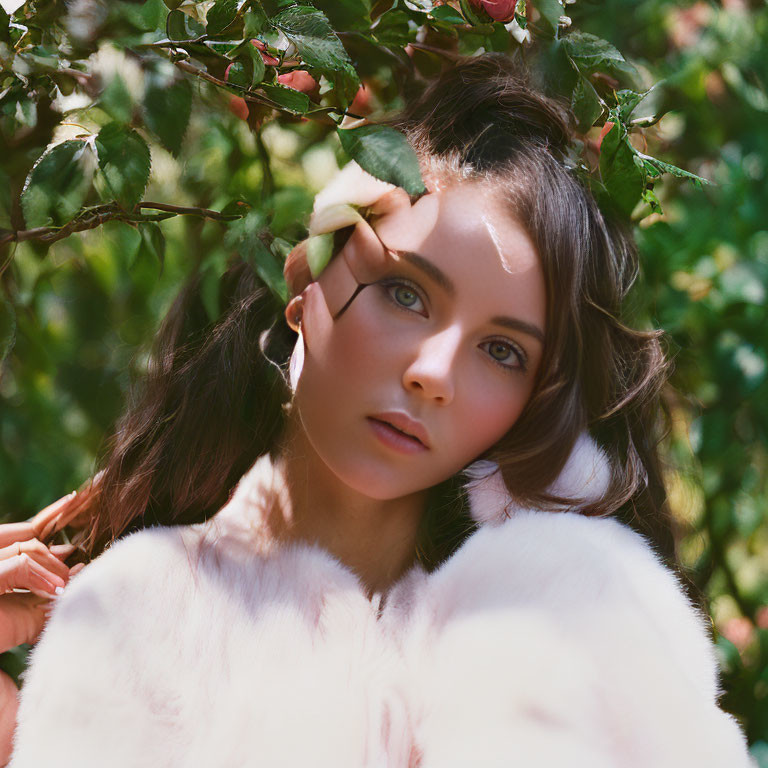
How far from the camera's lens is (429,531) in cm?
98

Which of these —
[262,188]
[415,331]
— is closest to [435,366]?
[415,331]

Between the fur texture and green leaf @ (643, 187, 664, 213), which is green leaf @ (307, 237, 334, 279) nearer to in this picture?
the fur texture

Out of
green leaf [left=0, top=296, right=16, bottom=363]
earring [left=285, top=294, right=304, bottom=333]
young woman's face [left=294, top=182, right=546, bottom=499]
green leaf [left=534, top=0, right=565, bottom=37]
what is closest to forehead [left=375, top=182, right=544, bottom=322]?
young woman's face [left=294, top=182, right=546, bottom=499]

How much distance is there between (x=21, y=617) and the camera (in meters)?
0.88

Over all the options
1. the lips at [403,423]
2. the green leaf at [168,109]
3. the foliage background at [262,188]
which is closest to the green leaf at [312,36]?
the foliage background at [262,188]

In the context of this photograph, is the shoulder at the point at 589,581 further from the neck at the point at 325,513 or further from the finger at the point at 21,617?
the finger at the point at 21,617

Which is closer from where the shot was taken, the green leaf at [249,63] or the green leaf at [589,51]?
the green leaf at [249,63]

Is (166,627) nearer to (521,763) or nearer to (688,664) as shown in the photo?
(521,763)

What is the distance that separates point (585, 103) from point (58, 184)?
22.2 inches

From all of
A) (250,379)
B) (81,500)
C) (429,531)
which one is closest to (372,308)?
(250,379)

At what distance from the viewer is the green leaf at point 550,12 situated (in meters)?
0.94

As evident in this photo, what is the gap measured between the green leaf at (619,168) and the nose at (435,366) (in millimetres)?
258

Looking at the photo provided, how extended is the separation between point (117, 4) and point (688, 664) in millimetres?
890

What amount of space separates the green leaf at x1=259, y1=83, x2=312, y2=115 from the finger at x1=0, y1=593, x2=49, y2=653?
0.56 m
